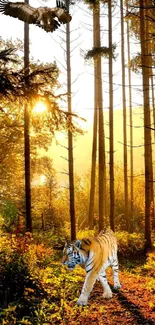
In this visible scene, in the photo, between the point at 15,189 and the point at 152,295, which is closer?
the point at 152,295

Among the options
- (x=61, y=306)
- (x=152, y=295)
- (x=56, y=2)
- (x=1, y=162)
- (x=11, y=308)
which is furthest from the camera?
(x=1, y=162)

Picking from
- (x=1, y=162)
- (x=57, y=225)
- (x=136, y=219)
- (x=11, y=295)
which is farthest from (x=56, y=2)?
(x=136, y=219)

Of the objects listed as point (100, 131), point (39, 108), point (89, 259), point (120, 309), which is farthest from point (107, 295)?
point (100, 131)

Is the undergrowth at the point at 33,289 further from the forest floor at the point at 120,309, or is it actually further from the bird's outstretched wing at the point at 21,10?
the bird's outstretched wing at the point at 21,10

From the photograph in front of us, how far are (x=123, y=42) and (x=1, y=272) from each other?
55.9 feet

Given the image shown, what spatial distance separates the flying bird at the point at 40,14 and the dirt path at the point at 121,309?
6.08m

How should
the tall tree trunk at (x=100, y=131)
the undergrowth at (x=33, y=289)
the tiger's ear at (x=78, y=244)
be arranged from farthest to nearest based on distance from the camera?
the tall tree trunk at (x=100, y=131)
the tiger's ear at (x=78, y=244)
the undergrowth at (x=33, y=289)

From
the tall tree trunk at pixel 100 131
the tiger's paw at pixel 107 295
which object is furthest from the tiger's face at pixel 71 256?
the tall tree trunk at pixel 100 131

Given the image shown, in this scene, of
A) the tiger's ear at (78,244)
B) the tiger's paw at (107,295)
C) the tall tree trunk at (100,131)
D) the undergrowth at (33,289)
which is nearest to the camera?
the undergrowth at (33,289)

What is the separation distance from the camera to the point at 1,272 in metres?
6.97

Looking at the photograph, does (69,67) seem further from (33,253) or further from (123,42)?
(33,253)

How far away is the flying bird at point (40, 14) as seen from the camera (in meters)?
8.36

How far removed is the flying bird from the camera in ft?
27.4

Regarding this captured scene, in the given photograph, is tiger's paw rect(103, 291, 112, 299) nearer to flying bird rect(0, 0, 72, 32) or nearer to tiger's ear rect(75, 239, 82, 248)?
tiger's ear rect(75, 239, 82, 248)
